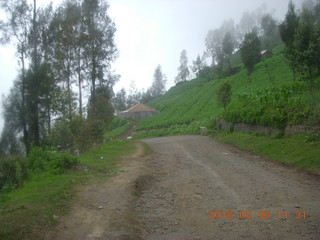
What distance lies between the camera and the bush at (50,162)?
32.9 ft

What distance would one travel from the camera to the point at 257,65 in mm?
52531

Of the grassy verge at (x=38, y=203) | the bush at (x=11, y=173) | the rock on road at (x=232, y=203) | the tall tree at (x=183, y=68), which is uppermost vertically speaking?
the tall tree at (x=183, y=68)

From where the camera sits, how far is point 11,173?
9711 millimetres

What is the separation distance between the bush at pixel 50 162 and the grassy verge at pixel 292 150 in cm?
738

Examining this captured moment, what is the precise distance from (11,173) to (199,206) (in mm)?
6081

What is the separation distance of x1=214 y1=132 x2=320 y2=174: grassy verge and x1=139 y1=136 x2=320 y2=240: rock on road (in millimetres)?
510

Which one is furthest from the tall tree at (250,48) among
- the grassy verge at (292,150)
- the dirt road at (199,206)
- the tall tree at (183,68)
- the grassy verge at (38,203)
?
the tall tree at (183,68)

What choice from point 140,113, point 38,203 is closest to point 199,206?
point 38,203

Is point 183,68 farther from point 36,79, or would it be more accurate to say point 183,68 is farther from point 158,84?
point 36,79

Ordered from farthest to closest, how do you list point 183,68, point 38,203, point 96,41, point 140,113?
point 183,68, point 140,113, point 96,41, point 38,203

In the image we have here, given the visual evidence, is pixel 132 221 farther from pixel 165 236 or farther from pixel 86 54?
pixel 86 54

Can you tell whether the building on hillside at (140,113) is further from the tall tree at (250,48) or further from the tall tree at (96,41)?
the tall tree at (96,41)

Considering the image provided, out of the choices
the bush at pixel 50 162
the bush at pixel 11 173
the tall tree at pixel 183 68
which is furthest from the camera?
the tall tree at pixel 183 68

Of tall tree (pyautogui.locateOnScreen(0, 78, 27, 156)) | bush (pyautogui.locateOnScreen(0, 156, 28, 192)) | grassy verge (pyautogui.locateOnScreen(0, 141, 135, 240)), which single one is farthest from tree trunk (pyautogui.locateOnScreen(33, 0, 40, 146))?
grassy verge (pyautogui.locateOnScreen(0, 141, 135, 240))
